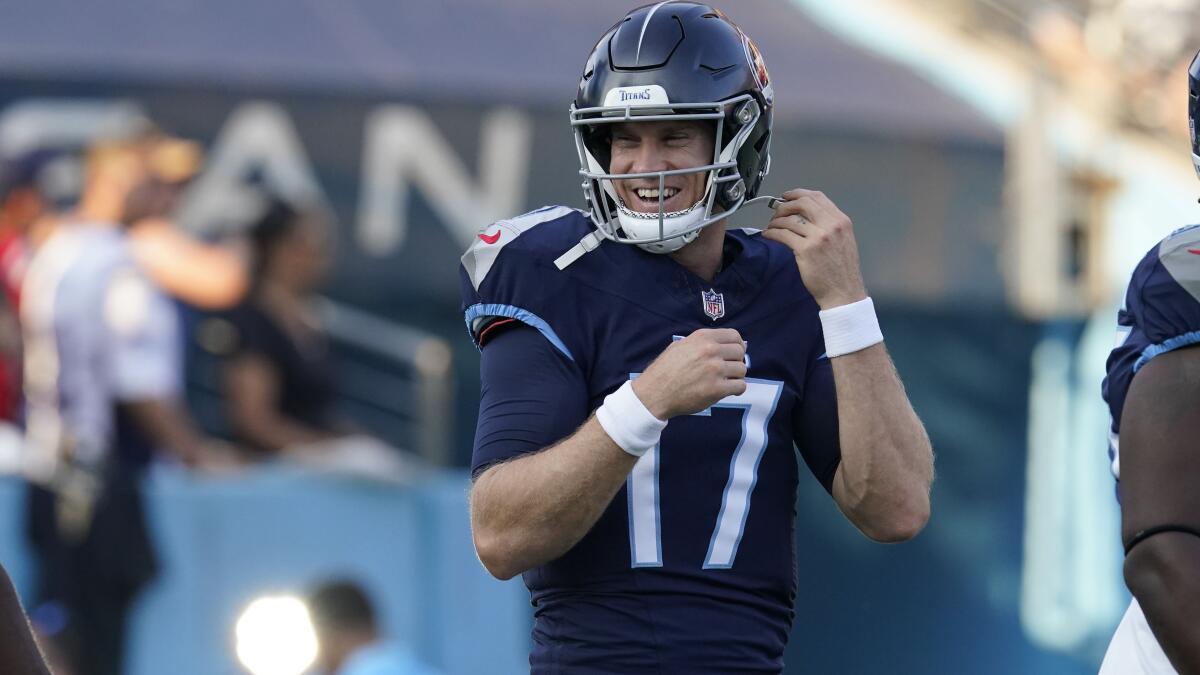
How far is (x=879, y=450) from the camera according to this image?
2652 millimetres

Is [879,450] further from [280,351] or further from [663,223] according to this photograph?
[280,351]

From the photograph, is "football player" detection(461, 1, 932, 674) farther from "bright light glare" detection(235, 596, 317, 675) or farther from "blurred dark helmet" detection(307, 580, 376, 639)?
"blurred dark helmet" detection(307, 580, 376, 639)

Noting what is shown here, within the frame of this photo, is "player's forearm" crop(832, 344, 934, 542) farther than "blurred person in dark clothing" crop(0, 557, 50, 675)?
Yes

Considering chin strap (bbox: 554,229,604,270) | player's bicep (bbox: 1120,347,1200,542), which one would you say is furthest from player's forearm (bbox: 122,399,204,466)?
player's bicep (bbox: 1120,347,1200,542)

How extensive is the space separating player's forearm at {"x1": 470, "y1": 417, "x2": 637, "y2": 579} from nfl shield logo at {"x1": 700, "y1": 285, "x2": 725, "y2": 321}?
313mm

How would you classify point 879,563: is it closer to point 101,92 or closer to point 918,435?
point 101,92

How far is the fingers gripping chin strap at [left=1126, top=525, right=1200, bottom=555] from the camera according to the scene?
221 centimetres

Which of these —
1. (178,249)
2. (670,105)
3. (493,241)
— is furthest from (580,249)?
(178,249)

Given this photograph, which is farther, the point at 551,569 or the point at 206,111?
the point at 206,111

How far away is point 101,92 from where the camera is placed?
7.59m

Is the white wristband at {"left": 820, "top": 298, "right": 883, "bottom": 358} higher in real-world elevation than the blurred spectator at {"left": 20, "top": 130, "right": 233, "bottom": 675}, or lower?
higher

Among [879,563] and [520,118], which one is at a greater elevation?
[520,118]

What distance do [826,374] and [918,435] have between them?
0.17 meters

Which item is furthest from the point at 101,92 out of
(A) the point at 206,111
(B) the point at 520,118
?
(B) the point at 520,118
